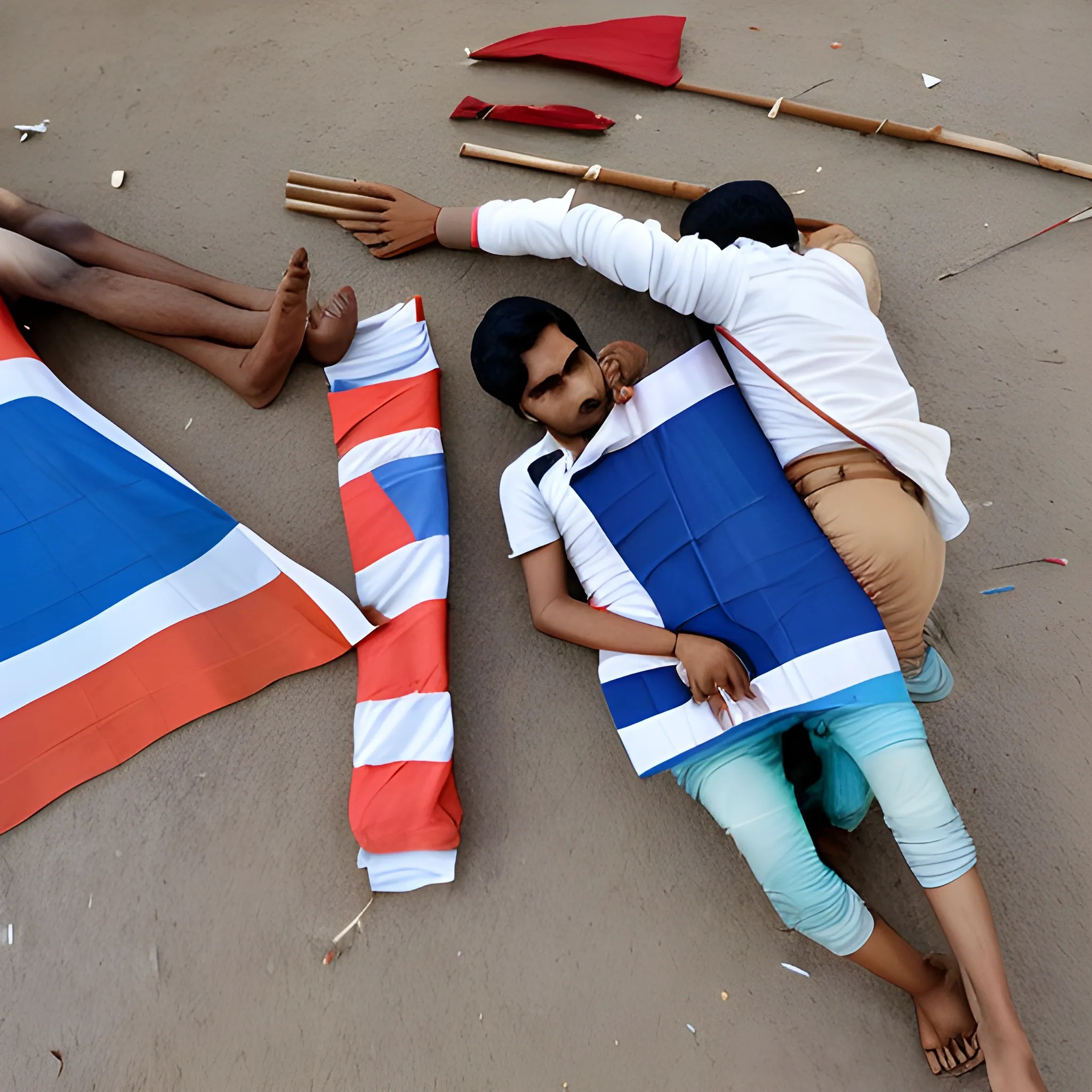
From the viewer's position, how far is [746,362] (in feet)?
4.18

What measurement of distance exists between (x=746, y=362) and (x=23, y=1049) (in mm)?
1618

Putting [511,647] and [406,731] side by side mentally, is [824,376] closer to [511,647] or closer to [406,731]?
[511,647]

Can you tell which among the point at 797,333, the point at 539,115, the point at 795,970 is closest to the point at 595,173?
the point at 539,115

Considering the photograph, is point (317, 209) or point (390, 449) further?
point (317, 209)

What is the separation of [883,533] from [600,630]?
446mm

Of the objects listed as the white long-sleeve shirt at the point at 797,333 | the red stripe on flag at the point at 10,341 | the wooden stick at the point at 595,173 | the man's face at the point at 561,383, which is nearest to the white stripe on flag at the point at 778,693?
the white long-sleeve shirt at the point at 797,333

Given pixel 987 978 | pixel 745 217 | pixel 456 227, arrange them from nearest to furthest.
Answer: pixel 987 978
pixel 745 217
pixel 456 227

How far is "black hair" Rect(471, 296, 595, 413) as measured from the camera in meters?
1.21

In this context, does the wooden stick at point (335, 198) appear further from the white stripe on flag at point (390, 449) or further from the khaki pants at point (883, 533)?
the khaki pants at point (883, 533)

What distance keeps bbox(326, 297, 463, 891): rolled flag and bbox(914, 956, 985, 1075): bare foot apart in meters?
0.76

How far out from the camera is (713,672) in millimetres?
1181

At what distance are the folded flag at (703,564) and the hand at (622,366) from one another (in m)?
0.02

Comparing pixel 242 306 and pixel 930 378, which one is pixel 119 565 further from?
pixel 930 378

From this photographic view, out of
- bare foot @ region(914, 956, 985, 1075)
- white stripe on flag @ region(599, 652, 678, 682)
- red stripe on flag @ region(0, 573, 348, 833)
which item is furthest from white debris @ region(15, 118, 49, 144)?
bare foot @ region(914, 956, 985, 1075)
